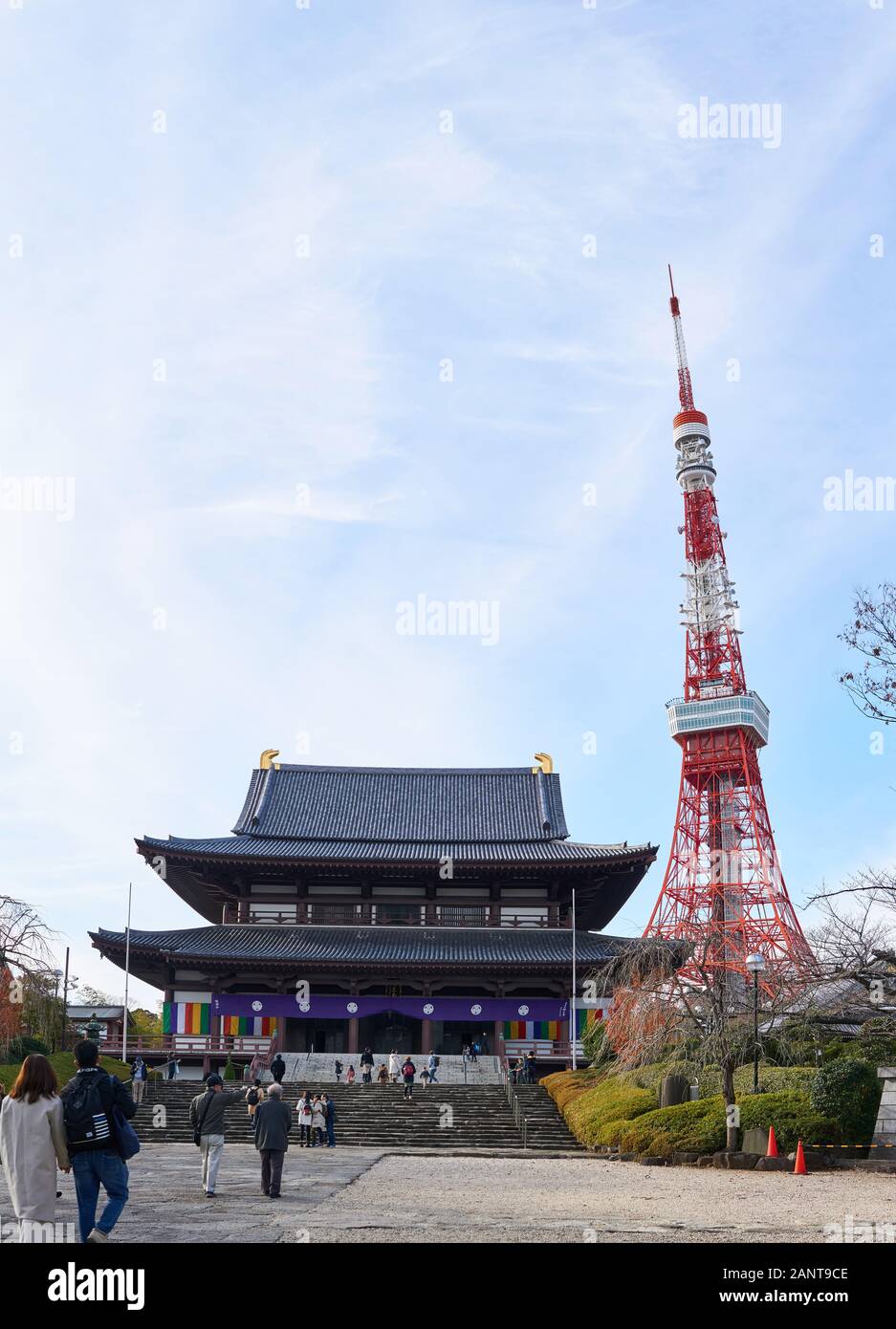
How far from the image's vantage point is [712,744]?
65625mm

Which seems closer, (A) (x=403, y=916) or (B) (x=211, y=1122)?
(B) (x=211, y=1122)

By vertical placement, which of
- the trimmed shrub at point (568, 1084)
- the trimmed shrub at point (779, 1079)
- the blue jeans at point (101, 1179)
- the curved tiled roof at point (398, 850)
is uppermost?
the curved tiled roof at point (398, 850)

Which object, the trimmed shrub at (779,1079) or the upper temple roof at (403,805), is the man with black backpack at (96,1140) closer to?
the trimmed shrub at (779,1079)

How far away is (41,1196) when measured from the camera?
8.23 metres

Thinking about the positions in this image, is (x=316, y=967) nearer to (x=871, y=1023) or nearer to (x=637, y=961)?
(x=637, y=961)

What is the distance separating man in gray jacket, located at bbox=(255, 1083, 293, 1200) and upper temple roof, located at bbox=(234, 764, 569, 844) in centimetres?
3511

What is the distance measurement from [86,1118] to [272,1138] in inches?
271

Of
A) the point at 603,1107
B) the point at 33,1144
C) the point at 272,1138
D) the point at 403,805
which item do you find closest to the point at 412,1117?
the point at 603,1107

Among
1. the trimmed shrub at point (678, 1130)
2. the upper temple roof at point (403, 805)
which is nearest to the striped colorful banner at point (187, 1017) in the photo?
the upper temple roof at point (403, 805)

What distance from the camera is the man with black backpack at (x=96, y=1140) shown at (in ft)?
29.1

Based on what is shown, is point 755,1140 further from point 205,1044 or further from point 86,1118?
point 205,1044

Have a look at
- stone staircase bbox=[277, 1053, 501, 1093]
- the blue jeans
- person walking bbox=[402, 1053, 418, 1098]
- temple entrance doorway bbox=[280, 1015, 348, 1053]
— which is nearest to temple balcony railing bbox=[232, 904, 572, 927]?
temple entrance doorway bbox=[280, 1015, 348, 1053]

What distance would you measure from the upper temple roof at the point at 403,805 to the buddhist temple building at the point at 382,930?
0.13 metres
